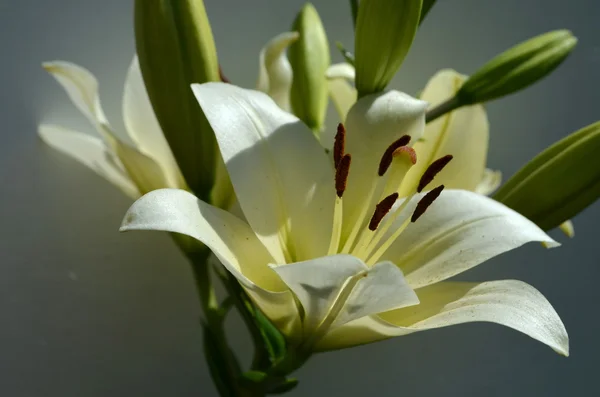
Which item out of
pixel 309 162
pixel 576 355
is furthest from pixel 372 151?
pixel 576 355

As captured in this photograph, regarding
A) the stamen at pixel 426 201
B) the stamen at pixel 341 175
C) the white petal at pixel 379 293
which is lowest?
the white petal at pixel 379 293

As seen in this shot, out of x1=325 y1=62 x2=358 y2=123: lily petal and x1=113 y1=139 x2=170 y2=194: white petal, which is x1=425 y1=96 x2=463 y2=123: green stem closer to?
x1=325 y1=62 x2=358 y2=123: lily petal

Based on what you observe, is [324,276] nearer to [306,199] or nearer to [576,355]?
[306,199]

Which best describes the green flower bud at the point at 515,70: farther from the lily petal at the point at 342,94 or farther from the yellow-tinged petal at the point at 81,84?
the yellow-tinged petal at the point at 81,84

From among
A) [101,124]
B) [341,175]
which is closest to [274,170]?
[341,175]

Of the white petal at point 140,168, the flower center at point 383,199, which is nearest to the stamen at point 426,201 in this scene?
the flower center at point 383,199

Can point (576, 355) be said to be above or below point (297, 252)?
below
